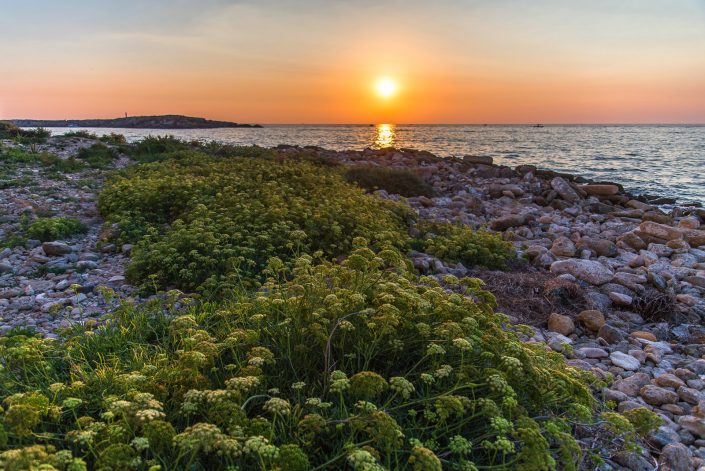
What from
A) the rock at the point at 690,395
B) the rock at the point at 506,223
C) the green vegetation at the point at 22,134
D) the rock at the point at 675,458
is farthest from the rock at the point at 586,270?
the green vegetation at the point at 22,134

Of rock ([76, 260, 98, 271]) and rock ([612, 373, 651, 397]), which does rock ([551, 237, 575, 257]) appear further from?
rock ([76, 260, 98, 271])

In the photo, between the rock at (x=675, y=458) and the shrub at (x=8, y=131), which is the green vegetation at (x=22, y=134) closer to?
the shrub at (x=8, y=131)

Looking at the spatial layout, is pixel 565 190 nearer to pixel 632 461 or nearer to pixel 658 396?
pixel 658 396

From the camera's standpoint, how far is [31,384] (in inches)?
137

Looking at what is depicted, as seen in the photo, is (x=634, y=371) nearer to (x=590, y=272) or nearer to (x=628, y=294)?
(x=628, y=294)

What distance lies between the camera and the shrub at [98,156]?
16.6m

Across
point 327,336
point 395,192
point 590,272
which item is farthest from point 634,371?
point 395,192

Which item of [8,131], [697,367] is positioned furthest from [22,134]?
[697,367]

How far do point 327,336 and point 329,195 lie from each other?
6.58 m

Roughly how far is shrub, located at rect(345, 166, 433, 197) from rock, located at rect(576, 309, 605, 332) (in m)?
9.24

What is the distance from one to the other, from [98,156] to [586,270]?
17.3 metres

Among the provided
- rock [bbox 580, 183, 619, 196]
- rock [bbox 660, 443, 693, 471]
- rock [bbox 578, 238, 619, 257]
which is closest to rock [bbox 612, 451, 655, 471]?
rock [bbox 660, 443, 693, 471]

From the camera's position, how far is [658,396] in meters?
4.16

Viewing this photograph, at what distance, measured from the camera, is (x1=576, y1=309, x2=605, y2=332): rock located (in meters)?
5.75
